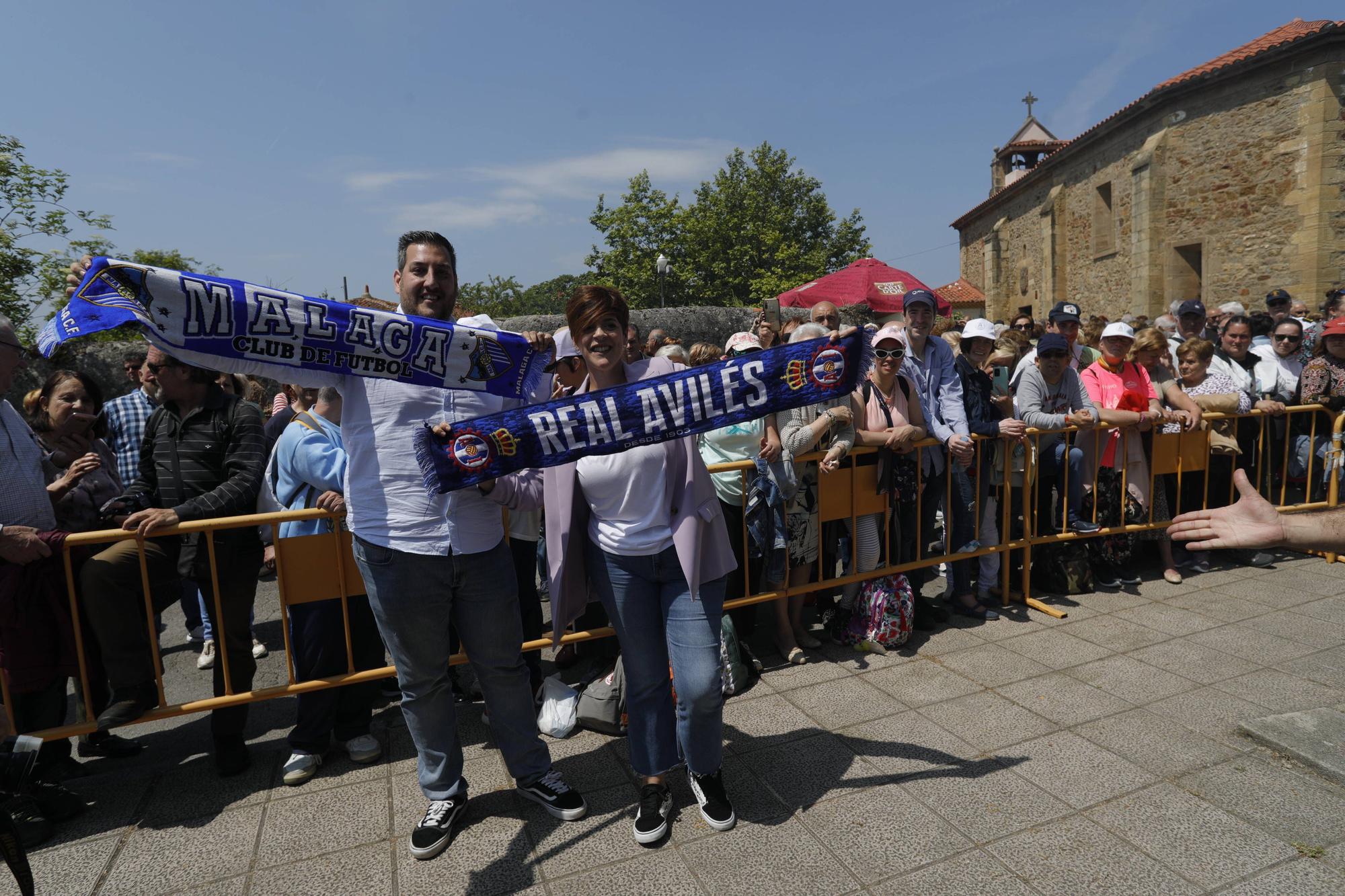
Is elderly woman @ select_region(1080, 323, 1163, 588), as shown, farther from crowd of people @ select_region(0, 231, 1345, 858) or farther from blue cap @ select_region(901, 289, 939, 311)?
blue cap @ select_region(901, 289, 939, 311)

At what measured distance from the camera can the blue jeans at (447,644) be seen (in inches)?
106

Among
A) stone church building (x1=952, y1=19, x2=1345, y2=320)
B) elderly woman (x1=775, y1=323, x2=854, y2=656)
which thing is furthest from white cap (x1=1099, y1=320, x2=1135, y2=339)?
stone church building (x1=952, y1=19, x2=1345, y2=320)

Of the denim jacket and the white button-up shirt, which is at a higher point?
the white button-up shirt

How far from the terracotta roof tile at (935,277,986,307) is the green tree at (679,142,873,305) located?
800 centimetres

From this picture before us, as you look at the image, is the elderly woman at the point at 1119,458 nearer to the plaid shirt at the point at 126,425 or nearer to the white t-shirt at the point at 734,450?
the white t-shirt at the point at 734,450

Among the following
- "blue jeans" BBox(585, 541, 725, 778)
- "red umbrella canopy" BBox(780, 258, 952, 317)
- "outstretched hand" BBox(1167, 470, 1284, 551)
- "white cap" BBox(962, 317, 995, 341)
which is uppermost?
"red umbrella canopy" BBox(780, 258, 952, 317)

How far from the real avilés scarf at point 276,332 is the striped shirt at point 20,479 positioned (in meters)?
1.21

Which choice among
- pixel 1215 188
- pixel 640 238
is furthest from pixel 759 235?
pixel 1215 188

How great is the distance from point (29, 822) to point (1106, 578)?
644 centimetres

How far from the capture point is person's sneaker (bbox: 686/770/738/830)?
9.47 ft

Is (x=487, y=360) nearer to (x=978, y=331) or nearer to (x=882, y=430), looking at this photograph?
(x=882, y=430)

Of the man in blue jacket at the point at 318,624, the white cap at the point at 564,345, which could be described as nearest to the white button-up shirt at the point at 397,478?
the white cap at the point at 564,345

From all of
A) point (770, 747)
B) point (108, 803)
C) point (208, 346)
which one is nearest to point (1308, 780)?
point (770, 747)

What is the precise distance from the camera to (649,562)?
2.84 meters
